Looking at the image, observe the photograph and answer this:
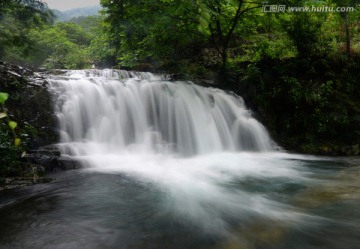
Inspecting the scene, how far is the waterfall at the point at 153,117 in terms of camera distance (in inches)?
327

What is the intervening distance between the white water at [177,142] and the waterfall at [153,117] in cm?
3

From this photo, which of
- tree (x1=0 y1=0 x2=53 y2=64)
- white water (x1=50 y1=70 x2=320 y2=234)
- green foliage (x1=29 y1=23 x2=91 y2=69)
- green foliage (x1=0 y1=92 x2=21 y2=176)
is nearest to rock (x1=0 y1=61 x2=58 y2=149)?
white water (x1=50 y1=70 x2=320 y2=234)

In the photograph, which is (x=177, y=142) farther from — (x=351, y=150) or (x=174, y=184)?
(x=351, y=150)

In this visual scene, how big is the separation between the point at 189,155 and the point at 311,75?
521 cm

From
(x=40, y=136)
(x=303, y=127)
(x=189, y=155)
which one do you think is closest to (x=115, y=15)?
(x=40, y=136)

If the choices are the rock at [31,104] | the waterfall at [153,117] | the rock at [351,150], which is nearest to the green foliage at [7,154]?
the rock at [31,104]

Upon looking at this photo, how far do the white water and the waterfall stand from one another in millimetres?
28

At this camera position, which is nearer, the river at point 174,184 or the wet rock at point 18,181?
the river at point 174,184

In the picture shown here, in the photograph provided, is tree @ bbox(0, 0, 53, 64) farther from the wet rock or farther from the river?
the river

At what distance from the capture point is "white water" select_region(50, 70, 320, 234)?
527cm

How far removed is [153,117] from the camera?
924 cm

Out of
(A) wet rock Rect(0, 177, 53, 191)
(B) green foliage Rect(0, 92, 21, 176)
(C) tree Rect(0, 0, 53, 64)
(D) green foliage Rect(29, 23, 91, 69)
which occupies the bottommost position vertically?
(A) wet rock Rect(0, 177, 53, 191)

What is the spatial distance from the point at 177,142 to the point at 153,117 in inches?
44.4

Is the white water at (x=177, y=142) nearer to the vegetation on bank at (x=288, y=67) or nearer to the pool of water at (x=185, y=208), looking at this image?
the pool of water at (x=185, y=208)
